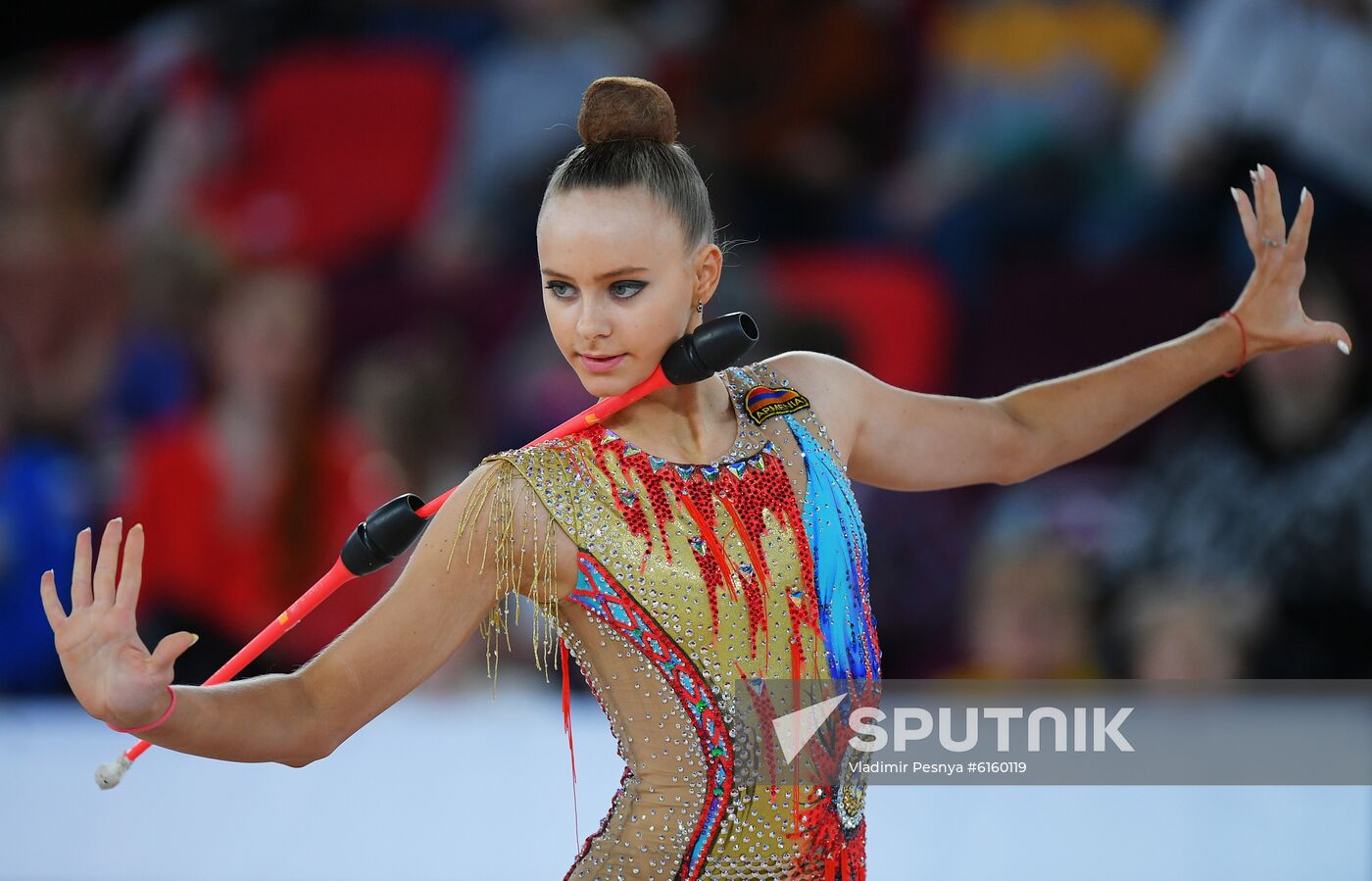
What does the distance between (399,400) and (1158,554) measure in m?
2.04

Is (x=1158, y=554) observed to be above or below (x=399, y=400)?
below

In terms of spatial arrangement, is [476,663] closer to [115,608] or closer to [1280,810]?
[1280,810]

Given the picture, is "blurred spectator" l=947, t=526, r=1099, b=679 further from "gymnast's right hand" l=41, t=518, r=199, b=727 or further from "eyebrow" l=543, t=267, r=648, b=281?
"gymnast's right hand" l=41, t=518, r=199, b=727

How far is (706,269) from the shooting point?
1965 mm

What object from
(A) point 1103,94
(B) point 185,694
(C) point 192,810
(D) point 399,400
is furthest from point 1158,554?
(B) point 185,694

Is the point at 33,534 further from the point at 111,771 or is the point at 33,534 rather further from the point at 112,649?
the point at 112,649

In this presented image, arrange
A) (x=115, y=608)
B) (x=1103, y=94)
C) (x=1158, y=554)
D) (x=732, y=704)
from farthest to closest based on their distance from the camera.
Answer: (x=1103, y=94) < (x=1158, y=554) < (x=732, y=704) < (x=115, y=608)

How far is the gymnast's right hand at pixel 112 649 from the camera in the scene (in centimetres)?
164

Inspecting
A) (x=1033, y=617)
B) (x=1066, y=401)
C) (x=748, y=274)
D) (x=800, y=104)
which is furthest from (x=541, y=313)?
(x=1066, y=401)

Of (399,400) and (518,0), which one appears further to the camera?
(518,0)

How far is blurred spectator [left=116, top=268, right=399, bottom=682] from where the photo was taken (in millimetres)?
4402

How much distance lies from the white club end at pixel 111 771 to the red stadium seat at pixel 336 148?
11.5ft

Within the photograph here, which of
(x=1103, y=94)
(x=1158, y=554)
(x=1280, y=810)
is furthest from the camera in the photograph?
(x=1103, y=94)

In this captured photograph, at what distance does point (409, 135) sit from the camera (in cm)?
535
